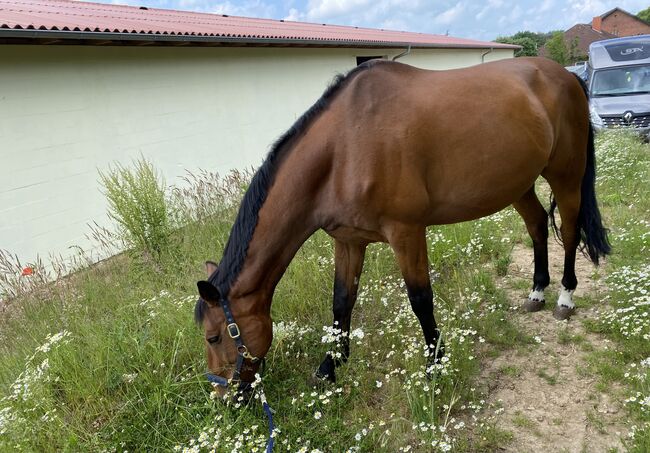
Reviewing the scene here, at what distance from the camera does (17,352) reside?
3.04 meters

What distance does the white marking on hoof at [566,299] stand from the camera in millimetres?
3287

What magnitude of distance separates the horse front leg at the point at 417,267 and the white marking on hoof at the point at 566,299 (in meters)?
1.32

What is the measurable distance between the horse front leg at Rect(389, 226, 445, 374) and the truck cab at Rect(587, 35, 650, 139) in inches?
342

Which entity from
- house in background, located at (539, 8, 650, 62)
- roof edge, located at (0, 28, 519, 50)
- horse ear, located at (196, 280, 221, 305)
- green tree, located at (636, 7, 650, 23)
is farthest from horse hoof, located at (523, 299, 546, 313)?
green tree, located at (636, 7, 650, 23)

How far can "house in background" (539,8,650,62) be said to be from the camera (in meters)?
42.5

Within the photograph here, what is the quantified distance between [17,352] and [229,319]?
1953 millimetres

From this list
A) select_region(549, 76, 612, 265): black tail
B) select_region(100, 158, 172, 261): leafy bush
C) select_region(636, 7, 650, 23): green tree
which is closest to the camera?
select_region(549, 76, 612, 265): black tail

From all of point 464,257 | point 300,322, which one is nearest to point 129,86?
point 300,322

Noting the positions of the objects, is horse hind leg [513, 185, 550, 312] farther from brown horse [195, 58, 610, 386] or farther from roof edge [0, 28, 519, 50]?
roof edge [0, 28, 519, 50]

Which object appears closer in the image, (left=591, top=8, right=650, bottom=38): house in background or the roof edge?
the roof edge

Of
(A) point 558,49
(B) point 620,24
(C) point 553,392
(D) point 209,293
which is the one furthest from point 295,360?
(B) point 620,24

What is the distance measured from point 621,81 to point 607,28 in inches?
1968

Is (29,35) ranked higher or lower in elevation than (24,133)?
higher

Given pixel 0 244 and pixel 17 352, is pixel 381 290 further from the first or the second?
pixel 0 244
